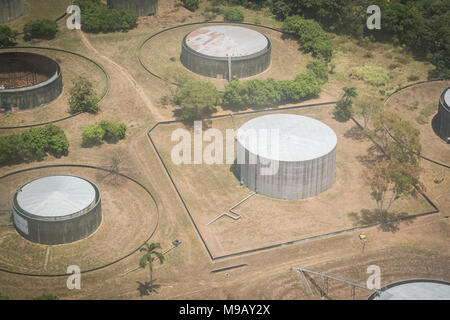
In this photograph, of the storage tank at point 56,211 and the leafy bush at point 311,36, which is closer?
the storage tank at point 56,211

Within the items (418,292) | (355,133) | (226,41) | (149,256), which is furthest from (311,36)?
(149,256)

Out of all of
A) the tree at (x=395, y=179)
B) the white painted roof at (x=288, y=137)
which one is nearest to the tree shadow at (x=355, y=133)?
the white painted roof at (x=288, y=137)

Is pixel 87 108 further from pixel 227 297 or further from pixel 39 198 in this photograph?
pixel 227 297

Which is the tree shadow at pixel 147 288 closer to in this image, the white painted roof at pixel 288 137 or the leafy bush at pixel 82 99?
the white painted roof at pixel 288 137

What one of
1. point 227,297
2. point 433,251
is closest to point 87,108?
point 227,297

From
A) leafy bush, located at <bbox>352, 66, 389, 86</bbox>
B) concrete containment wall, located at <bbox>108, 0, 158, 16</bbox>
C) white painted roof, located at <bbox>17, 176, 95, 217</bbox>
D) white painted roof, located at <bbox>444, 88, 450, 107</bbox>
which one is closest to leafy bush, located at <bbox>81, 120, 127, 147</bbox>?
white painted roof, located at <bbox>17, 176, 95, 217</bbox>
